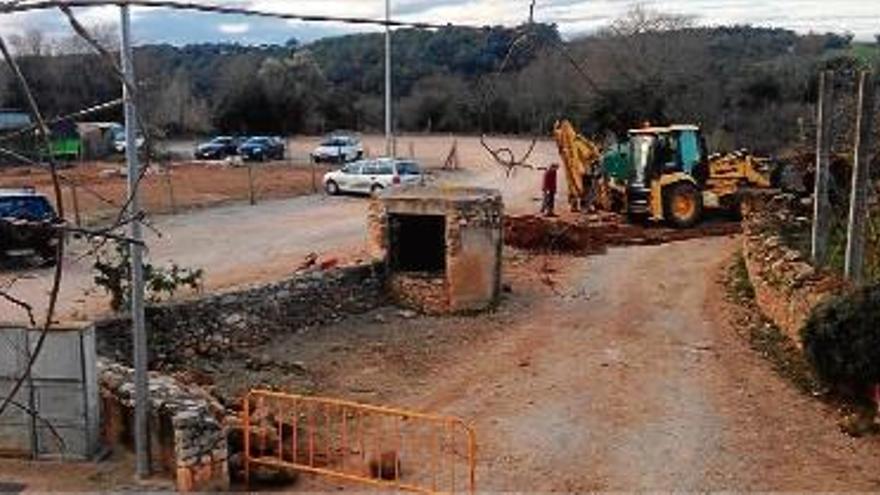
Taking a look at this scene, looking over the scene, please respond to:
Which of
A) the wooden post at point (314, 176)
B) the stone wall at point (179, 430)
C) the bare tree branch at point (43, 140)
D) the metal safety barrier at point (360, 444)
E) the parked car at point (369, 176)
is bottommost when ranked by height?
the metal safety barrier at point (360, 444)

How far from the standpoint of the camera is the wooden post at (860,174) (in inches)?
602

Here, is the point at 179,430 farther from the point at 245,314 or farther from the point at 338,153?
the point at 338,153

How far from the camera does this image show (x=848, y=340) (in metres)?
12.8

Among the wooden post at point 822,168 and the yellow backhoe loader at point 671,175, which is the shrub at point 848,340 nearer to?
the wooden post at point 822,168

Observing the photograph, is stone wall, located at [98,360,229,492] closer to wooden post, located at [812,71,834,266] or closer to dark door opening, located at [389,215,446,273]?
dark door opening, located at [389,215,446,273]

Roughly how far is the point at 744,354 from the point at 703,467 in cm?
481

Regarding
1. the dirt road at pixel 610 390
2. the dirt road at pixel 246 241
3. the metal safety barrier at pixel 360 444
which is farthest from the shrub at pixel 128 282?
the metal safety barrier at pixel 360 444

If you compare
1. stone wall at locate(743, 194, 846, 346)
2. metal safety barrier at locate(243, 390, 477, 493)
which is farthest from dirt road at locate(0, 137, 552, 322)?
stone wall at locate(743, 194, 846, 346)

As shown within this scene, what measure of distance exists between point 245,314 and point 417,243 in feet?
14.2

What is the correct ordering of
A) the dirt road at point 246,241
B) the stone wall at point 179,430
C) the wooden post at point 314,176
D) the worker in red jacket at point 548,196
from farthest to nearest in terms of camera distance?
the wooden post at point 314,176 < the worker in red jacket at point 548,196 < the dirt road at point 246,241 < the stone wall at point 179,430

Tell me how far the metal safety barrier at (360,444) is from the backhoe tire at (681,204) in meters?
14.9

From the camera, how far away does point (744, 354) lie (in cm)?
1595

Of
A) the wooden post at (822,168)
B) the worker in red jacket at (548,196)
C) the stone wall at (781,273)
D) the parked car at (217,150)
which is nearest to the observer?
the stone wall at (781,273)

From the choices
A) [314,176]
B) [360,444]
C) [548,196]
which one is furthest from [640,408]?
[314,176]
